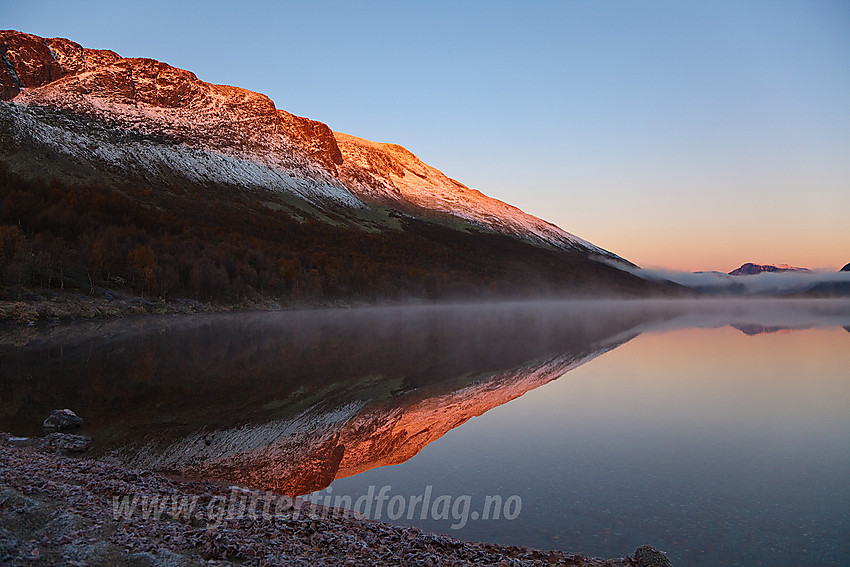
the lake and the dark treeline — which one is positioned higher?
the dark treeline

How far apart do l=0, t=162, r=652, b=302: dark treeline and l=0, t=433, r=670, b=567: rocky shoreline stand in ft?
164

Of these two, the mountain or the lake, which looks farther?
the mountain

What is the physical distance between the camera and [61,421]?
14.0 metres

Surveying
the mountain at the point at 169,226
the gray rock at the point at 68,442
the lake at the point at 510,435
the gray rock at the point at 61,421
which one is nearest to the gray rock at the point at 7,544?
the lake at the point at 510,435

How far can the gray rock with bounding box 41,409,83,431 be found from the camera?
45.6ft

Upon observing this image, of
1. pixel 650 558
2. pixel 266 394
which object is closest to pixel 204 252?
pixel 266 394

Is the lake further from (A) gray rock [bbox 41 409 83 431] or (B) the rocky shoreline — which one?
(B) the rocky shoreline

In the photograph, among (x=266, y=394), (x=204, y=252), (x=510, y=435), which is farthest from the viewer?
(x=204, y=252)

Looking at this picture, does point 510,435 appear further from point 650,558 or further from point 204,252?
point 204,252

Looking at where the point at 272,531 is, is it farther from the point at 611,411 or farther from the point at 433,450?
the point at 611,411

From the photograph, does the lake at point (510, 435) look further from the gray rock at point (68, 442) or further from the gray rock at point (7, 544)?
the gray rock at point (7, 544)

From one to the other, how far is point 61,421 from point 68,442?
1897 millimetres

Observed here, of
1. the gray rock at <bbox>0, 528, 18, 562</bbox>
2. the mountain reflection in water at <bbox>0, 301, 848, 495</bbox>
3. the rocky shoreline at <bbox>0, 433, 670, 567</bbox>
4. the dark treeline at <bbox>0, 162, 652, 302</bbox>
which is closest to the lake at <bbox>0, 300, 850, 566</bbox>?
the mountain reflection in water at <bbox>0, 301, 848, 495</bbox>

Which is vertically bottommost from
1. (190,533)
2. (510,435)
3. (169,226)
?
(510,435)
